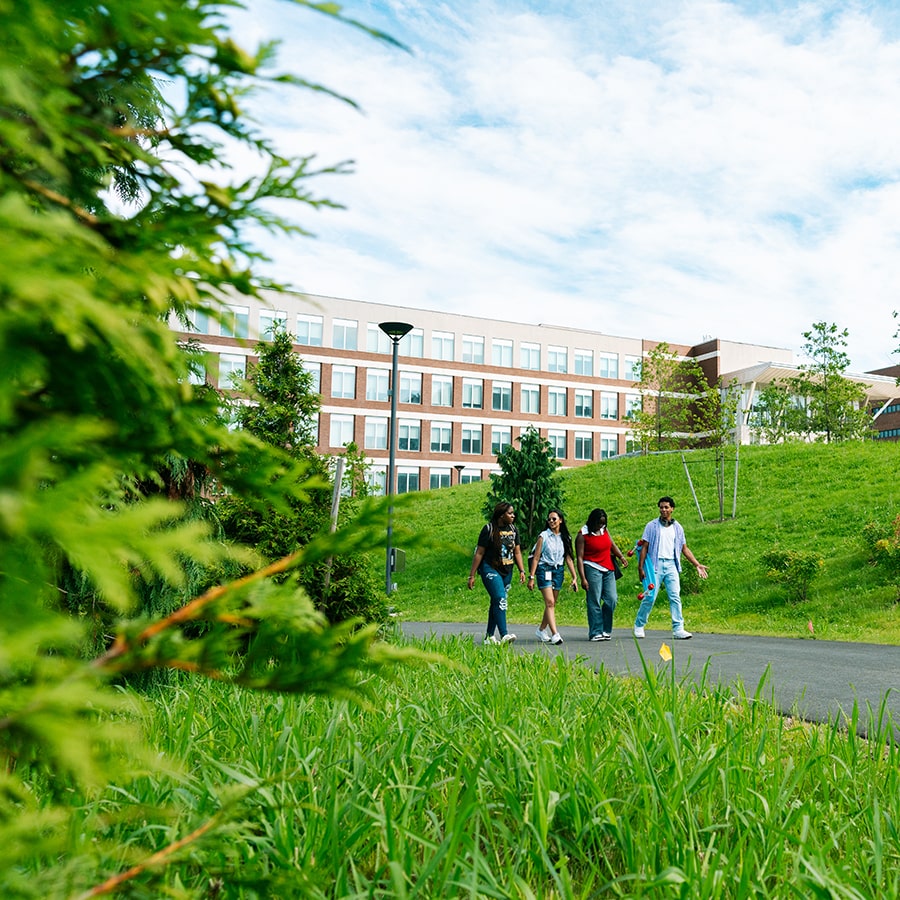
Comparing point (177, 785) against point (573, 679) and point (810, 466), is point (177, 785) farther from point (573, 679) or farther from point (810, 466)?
point (810, 466)

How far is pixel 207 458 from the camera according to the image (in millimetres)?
1673

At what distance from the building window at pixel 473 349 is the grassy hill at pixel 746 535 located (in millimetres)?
27225

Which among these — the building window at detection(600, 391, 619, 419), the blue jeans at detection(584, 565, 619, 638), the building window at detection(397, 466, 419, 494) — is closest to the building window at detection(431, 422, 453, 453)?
the building window at detection(397, 466, 419, 494)

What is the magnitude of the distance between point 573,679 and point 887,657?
7108 mm

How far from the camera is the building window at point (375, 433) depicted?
58719 millimetres

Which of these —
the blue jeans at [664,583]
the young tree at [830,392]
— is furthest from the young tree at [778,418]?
the blue jeans at [664,583]

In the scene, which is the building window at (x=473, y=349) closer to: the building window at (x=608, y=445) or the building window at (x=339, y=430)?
the building window at (x=339, y=430)

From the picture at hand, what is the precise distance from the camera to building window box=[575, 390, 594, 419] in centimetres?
6644

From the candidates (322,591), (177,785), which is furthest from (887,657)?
(177,785)

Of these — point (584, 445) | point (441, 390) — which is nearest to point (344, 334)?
point (441, 390)

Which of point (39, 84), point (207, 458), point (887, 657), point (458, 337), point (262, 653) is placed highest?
point (458, 337)

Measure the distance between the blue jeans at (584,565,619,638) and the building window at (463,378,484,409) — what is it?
162 feet

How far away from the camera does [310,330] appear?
57.3 m

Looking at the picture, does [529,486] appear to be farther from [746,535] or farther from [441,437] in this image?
[441,437]
